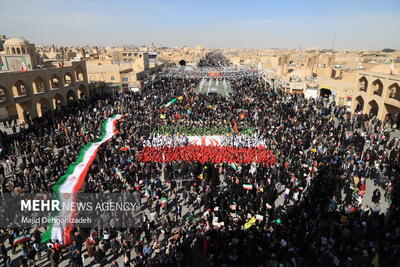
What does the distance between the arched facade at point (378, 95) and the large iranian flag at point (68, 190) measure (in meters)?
24.3

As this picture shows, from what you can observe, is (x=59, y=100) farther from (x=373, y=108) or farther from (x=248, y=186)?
(x=373, y=108)

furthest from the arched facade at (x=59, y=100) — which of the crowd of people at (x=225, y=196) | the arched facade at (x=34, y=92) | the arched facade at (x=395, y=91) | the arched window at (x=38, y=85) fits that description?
the arched facade at (x=395, y=91)

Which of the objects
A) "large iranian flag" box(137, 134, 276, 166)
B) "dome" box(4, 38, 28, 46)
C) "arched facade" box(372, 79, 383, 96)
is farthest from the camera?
"dome" box(4, 38, 28, 46)

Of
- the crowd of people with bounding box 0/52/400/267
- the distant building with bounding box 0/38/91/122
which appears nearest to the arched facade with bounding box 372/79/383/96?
the crowd of people with bounding box 0/52/400/267

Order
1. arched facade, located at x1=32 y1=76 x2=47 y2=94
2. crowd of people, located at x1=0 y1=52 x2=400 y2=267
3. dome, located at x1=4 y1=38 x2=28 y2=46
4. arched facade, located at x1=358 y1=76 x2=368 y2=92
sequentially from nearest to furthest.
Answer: crowd of people, located at x1=0 y1=52 x2=400 y2=267 < arched facade, located at x1=32 y1=76 x2=47 y2=94 < arched facade, located at x1=358 y1=76 x2=368 y2=92 < dome, located at x1=4 y1=38 x2=28 y2=46

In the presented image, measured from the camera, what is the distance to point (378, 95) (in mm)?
25141

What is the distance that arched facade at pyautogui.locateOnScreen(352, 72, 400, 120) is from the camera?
75.0 ft

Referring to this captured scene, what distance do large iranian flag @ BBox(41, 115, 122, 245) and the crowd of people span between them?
0.35m

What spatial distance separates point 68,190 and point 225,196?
6.47m

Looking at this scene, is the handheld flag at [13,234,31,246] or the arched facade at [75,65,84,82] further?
the arched facade at [75,65,84,82]

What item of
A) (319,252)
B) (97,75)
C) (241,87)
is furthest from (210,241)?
(97,75)

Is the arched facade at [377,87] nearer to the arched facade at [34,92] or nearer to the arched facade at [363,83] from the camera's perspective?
the arched facade at [363,83]

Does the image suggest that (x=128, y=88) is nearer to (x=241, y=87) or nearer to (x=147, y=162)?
(x=241, y=87)

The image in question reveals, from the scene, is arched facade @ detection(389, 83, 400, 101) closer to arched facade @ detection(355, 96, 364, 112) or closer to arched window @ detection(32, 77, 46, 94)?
arched facade @ detection(355, 96, 364, 112)
